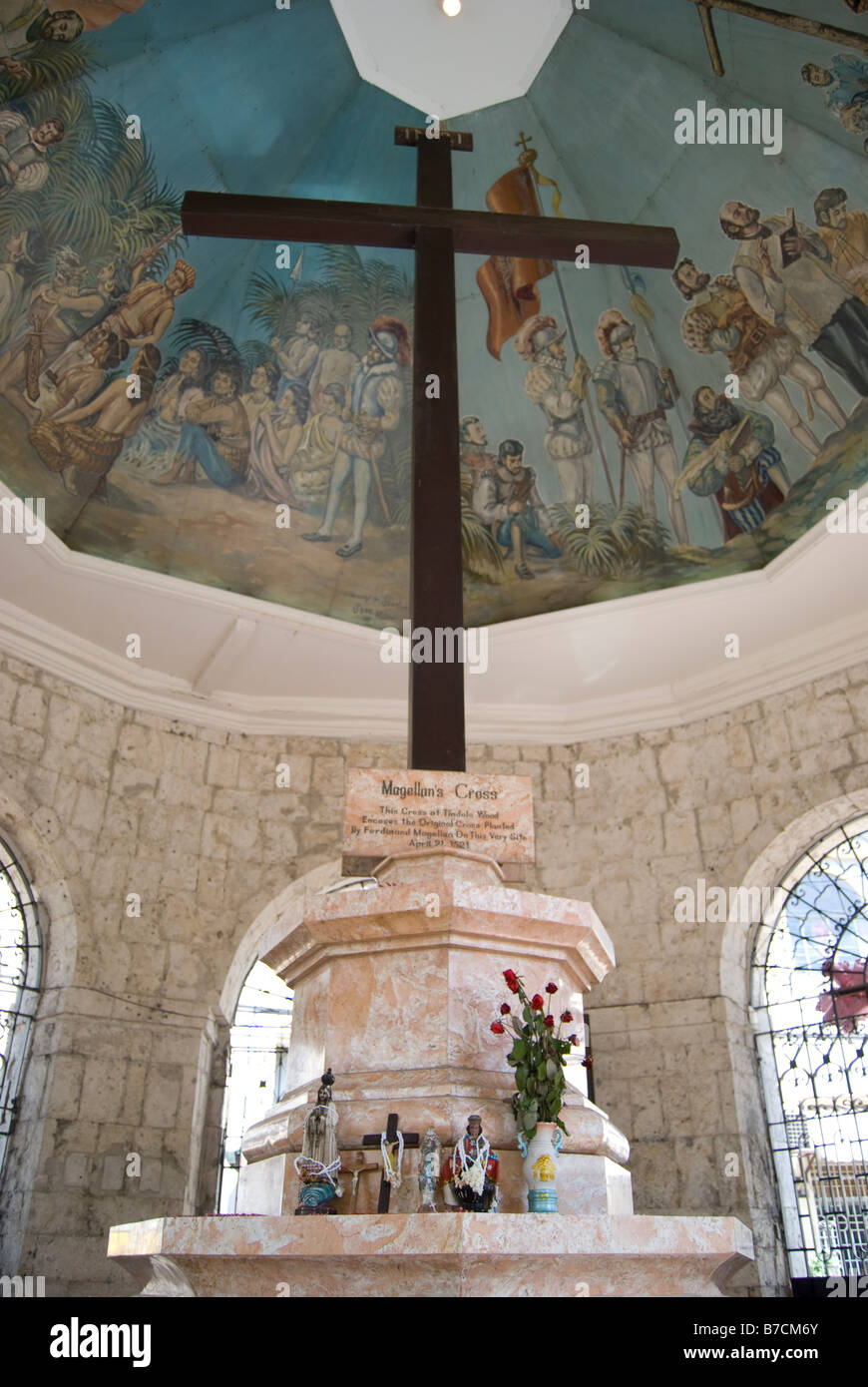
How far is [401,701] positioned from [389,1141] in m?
7.43

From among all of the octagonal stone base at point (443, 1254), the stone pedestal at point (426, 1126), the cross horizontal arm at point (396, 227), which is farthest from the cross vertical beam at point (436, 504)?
the octagonal stone base at point (443, 1254)

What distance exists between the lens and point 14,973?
9219mm

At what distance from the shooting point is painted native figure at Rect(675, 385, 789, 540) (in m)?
10.2

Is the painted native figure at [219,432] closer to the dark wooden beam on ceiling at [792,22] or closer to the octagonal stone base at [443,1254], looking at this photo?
the dark wooden beam on ceiling at [792,22]

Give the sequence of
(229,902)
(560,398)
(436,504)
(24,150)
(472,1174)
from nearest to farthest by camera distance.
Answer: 1. (472,1174)
2. (436,504)
3. (24,150)
4. (229,902)
5. (560,398)

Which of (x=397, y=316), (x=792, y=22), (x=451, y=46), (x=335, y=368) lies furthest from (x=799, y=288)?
(x=335, y=368)

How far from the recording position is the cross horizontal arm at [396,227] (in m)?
6.72

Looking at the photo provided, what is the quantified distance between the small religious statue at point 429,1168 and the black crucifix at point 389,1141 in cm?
8

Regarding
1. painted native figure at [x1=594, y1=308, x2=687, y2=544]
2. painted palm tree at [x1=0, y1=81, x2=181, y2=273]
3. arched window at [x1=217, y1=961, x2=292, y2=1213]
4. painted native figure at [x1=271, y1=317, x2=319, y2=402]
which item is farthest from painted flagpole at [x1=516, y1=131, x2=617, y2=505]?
arched window at [x1=217, y1=961, x2=292, y2=1213]

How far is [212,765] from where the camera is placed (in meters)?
10.7

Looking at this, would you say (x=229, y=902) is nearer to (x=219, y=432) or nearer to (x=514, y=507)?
(x=219, y=432)

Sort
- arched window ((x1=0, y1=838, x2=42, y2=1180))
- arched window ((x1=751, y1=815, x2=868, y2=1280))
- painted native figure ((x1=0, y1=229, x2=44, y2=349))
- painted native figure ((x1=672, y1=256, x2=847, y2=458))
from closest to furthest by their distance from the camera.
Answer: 1. arched window ((x1=751, y1=815, x2=868, y2=1280))
2. arched window ((x1=0, y1=838, x2=42, y2=1180))
3. painted native figure ((x1=0, y1=229, x2=44, y2=349))
4. painted native figure ((x1=672, y1=256, x2=847, y2=458))

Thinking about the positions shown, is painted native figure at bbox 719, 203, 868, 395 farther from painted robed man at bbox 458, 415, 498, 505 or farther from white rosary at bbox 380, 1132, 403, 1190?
white rosary at bbox 380, 1132, 403, 1190

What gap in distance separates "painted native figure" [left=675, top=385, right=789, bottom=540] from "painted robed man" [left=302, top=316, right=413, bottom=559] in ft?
9.55
